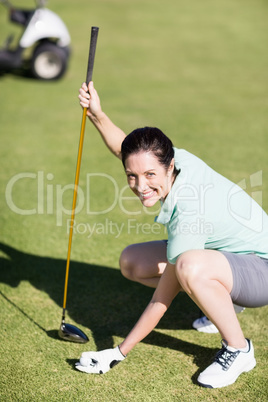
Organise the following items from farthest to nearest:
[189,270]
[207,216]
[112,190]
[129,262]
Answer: [112,190] → [129,262] → [207,216] → [189,270]

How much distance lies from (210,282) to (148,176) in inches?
19.7

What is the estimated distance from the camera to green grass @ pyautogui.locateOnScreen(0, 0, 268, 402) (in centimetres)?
232

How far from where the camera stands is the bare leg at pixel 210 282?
2.11 m

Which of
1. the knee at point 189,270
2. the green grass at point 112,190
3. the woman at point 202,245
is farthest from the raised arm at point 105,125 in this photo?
the green grass at point 112,190

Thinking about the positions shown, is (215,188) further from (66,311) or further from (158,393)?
(66,311)

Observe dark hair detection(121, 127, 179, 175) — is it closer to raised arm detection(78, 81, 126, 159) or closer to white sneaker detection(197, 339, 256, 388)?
raised arm detection(78, 81, 126, 159)

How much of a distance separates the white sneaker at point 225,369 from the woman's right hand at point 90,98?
1259 millimetres

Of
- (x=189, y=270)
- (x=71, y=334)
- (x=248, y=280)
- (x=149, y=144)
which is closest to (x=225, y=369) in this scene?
(x=248, y=280)

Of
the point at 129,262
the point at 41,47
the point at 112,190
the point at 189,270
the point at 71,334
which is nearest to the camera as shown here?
the point at 189,270

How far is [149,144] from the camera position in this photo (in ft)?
6.91

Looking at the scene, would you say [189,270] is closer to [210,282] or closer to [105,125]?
[210,282]

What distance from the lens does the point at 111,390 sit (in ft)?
7.27

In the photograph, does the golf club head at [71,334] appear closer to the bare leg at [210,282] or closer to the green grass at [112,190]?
the green grass at [112,190]

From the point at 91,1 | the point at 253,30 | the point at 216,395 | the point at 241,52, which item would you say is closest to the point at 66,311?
the point at 216,395
